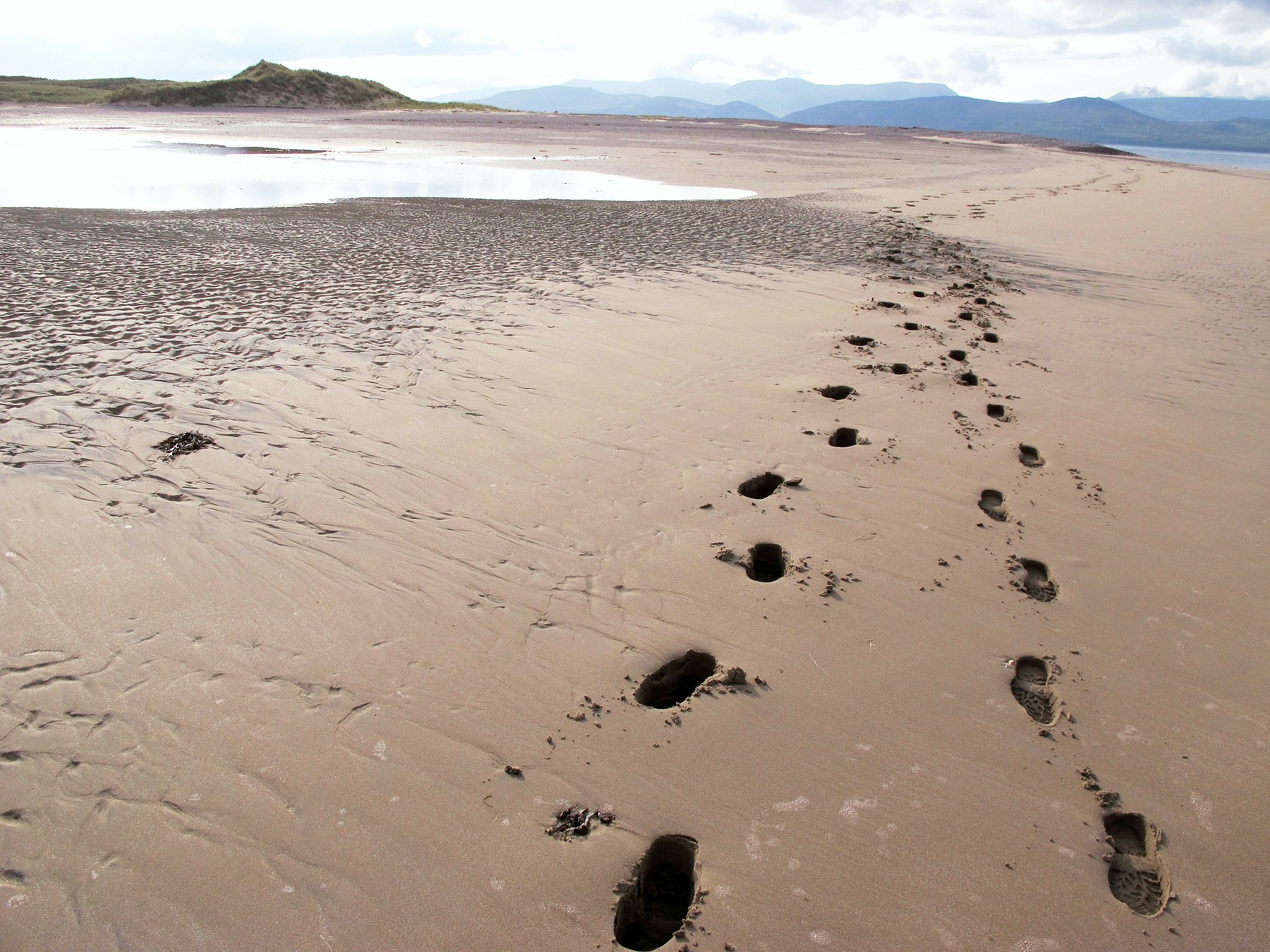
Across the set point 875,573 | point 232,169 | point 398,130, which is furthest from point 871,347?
point 398,130

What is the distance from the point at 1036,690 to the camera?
3.05 metres

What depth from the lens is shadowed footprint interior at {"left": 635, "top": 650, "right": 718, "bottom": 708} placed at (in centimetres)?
298

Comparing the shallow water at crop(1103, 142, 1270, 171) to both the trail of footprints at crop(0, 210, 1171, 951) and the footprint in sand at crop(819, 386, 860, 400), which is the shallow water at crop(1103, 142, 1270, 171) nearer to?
the footprint in sand at crop(819, 386, 860, 400)

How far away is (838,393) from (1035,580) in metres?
2.43

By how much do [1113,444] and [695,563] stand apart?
3446 millimetres

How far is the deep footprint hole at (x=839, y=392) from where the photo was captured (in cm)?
575

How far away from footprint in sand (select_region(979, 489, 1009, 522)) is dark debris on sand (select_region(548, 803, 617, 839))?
9.62ft

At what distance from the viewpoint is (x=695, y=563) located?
12.2ft

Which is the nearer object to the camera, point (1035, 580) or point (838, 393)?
point (1035, 580)

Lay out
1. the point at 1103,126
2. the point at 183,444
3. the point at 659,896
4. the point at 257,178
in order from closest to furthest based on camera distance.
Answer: the point at 659,896
the point at 183,444
the point at 257,178
the point at 1103,126

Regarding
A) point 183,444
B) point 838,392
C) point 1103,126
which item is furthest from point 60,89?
point 1103,126

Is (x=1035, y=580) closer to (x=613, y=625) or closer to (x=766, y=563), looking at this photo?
(x=766, y=563)

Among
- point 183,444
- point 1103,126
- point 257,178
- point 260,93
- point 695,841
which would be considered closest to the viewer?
point 695,841

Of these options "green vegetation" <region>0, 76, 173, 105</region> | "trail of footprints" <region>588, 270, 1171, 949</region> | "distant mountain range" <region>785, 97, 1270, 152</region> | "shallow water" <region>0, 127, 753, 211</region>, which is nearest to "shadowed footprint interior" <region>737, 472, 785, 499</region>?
"trail of footprints" <region>588, 270, 1171, 949</region>
